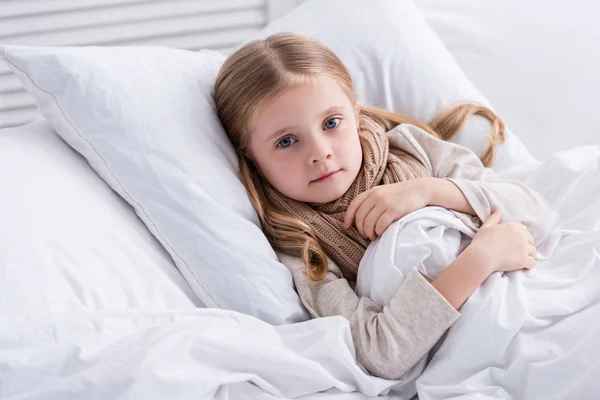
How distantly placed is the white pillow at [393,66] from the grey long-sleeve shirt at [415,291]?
119mm

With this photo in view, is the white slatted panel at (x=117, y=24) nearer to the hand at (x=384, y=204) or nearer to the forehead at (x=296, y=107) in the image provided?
the forehead at (x=296, y=107)

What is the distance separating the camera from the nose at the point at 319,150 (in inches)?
48.9

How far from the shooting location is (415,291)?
112 cm

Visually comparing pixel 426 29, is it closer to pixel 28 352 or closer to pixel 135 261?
pixel 135 261

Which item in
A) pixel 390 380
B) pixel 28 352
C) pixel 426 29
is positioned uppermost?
pixel 426 29

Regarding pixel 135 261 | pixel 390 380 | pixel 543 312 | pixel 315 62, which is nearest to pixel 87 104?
pixel 135 261

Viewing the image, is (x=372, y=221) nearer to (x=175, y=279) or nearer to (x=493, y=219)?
(x=493, y=219)

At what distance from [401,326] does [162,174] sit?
405mm

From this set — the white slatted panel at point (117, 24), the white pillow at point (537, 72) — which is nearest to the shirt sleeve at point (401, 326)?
the white pillow at point (537, 72)

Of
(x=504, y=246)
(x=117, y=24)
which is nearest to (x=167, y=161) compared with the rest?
(x=504, y=246)

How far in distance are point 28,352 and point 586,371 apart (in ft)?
2.26

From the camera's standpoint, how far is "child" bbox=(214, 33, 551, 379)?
1205 millimetres

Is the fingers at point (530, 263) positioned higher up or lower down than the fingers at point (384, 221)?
lower down

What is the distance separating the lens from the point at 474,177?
1393 mm
